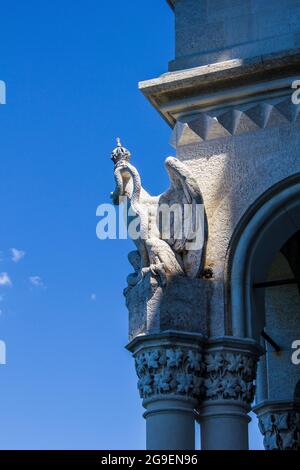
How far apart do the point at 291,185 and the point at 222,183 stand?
3.10 feet

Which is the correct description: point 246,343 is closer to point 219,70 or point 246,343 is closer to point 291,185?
point 291,185

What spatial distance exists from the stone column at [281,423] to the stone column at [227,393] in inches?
162

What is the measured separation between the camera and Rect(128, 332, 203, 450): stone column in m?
14.3

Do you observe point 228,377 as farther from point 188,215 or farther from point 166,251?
point 188,215

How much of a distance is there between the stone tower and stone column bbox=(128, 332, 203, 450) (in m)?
0.01

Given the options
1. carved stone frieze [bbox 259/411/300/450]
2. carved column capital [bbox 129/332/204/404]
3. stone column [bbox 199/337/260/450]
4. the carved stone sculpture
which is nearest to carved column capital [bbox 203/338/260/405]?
stone column [bbox 199/337/260/450]

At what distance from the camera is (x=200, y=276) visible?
1524 cm

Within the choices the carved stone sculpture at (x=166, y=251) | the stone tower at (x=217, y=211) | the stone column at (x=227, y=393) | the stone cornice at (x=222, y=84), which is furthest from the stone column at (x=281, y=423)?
the stone cornice at (x=222, y=84)

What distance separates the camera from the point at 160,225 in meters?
15.5

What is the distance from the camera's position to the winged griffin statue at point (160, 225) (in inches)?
596

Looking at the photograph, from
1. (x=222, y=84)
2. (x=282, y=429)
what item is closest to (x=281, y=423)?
(x=282, y=429)

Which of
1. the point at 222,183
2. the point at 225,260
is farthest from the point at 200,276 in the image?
the point at 222,183

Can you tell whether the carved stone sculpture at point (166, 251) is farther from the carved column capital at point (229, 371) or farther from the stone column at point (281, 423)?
the stone column at point (281, 423)
